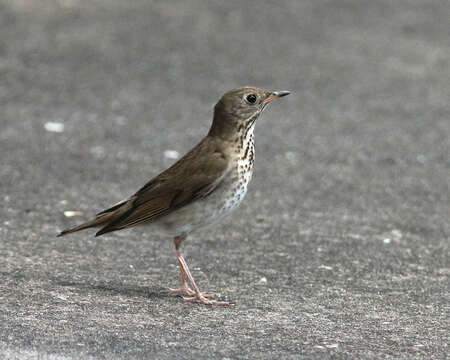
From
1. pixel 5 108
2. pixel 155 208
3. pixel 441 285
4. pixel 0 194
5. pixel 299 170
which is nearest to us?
pixel 155 208

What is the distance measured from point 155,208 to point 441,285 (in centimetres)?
204

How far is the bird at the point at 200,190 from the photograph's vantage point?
19.4ft

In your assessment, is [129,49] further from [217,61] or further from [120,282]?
[120,282]

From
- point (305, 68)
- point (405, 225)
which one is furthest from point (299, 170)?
point (305, 68)

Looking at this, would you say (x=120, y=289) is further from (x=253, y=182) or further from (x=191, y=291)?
(x=253, y=182)

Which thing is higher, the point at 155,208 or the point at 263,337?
the point at 155,208

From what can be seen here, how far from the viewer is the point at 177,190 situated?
596 cm

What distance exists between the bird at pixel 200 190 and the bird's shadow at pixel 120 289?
0.11 meters

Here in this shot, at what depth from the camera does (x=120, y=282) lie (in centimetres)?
621

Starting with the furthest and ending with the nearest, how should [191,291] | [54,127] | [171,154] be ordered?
1. [54,127]
2. [171,154]
3. [191,291]

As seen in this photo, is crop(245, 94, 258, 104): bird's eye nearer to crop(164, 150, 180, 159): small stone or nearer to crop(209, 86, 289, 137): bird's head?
crop(209, 86, 289, 137): bird's head

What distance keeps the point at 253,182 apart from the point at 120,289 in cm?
301

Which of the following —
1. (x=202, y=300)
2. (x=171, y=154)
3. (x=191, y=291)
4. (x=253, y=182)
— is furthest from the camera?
(x=171, y=154)

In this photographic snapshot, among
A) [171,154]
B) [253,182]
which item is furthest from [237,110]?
[171,154]
